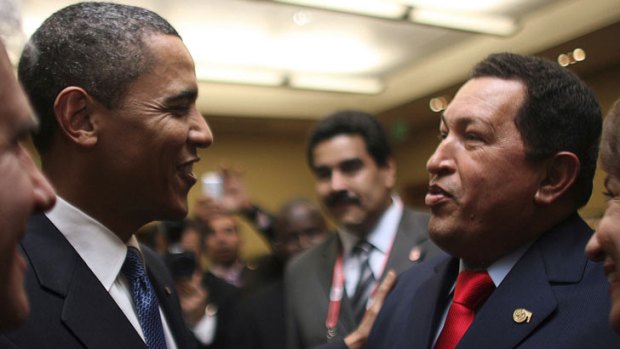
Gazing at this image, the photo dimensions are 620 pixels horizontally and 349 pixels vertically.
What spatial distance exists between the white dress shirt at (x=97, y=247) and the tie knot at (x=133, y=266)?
3 centimetres

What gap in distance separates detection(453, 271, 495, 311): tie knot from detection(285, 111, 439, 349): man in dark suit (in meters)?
0.93

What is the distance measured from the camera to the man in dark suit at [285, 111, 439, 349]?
2668mm

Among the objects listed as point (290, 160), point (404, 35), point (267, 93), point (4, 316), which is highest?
point (4, 316)

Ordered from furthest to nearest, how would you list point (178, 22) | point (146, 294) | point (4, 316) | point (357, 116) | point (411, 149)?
point (411, 149) < point (178, 22) < point (357, 116) < point (146, 294) < point (4, 316)

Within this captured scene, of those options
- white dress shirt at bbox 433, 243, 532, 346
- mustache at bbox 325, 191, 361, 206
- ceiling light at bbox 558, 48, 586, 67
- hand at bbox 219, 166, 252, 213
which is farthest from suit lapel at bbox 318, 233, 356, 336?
ceiling light at bbox 558, 48, 586, 67

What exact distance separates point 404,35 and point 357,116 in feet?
9.84

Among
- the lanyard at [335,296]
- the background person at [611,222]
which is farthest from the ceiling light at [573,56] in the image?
the background person at [611,222]

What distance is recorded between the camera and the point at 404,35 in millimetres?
5988

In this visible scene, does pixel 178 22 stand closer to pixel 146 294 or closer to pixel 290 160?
pixel 290 160

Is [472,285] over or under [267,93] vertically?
over

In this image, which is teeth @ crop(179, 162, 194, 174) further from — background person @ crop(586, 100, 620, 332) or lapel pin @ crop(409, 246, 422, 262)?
lapel pin @ crop(409, 246, 422, 262)

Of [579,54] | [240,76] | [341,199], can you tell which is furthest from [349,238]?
[240,76]

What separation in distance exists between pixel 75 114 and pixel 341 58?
5.21 m

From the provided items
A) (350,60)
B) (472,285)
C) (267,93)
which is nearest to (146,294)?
(472,285)
